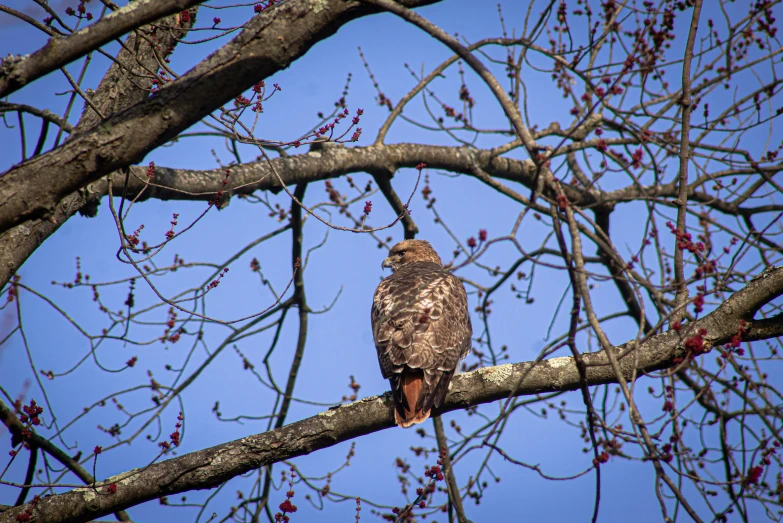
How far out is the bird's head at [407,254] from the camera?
6.82 meters

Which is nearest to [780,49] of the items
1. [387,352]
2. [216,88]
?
[387,352]

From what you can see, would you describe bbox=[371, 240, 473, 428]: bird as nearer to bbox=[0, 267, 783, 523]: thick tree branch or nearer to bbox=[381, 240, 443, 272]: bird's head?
bbox=[0, 267, 783, 523]: thick tree branch

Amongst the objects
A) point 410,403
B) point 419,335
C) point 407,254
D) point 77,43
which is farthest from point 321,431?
point 407,254

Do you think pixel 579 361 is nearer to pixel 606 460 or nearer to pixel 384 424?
pixel 606 460

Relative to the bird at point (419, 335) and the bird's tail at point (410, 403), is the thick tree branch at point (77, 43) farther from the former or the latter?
the bird's tail at point (410, 403)

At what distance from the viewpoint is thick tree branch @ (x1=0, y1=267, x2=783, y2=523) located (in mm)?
3646

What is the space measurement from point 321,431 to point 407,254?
3307 mm

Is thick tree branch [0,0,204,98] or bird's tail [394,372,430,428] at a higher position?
thick tree branch [0,0,204,98]

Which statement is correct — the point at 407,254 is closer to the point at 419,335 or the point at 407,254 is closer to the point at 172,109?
the point at 419,335

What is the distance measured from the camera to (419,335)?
4.64 metres

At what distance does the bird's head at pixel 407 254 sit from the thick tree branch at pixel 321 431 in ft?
9.73

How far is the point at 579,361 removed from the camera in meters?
2.51

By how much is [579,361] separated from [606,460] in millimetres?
511

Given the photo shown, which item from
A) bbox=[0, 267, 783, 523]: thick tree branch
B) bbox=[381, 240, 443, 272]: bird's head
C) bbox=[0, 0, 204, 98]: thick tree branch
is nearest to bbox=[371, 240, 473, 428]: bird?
bbox=[0, 267, 783, 523]: thick tree branch
